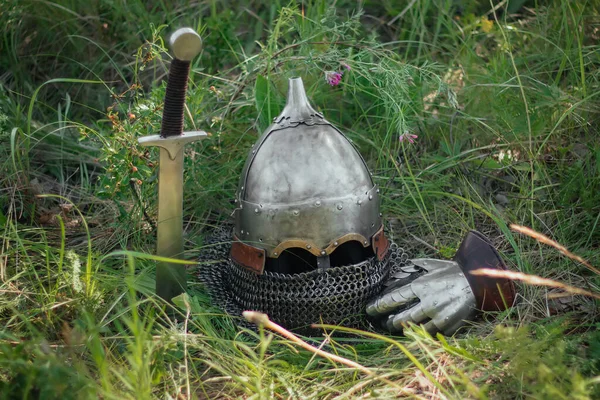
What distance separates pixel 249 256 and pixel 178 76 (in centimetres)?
79

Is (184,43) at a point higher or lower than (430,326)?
higher

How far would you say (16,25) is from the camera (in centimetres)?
483

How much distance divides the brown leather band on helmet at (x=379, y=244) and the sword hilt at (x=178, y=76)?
2.96ft

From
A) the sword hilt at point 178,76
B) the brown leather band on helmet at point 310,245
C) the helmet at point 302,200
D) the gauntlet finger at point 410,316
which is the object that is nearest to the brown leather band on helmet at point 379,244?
the helmet at point 302,200

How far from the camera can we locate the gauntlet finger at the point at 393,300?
114 inches

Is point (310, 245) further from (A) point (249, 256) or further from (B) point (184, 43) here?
(B) point (184, 43)

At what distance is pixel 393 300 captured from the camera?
289 centimetres

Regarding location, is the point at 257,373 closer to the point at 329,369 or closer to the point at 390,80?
the point at 329,369

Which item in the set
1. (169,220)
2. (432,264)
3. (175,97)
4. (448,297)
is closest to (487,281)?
(448,297)

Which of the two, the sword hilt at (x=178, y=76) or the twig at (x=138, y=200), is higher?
the sword hilt at (x=178, y=76)

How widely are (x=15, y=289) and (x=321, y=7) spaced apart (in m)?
2.29

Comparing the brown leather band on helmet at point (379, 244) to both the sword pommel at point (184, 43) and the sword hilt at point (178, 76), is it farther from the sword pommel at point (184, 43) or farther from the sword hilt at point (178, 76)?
the sword pommel at point (184, 43)

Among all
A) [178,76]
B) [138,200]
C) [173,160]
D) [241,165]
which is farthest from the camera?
[241,165]

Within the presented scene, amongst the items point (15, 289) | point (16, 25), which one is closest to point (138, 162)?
point (15, 289)
